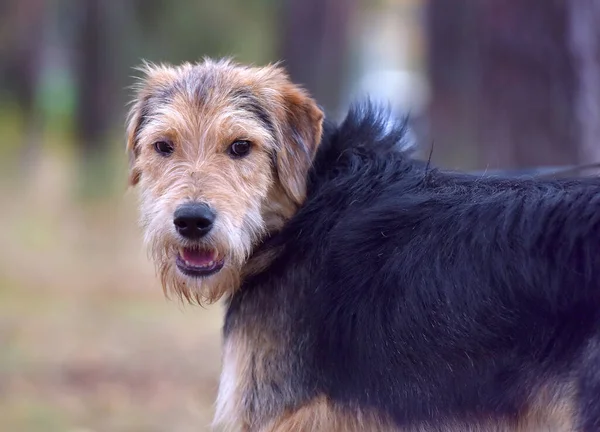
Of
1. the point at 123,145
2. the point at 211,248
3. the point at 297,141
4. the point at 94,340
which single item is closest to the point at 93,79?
the point at 123,145

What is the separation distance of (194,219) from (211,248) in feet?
0.59

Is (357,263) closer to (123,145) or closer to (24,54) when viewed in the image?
(123,145)

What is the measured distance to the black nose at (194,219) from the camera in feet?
13.9

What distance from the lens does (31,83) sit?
A: 30.3m

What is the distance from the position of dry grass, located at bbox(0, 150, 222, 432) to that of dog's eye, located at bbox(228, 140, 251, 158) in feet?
3.52

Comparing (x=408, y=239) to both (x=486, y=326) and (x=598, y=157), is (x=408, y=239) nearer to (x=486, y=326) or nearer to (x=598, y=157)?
(x=486, y=326)

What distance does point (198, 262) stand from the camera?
4.46 m

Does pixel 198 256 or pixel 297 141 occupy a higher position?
pixel 297 141

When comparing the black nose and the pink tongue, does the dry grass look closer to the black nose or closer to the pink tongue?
the pink tongue

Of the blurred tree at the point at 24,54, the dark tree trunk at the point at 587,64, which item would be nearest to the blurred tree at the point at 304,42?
the dark tree trunk at the point at 587,64

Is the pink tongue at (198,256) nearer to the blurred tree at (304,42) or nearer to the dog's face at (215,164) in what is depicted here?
the dog's face at (215,164)

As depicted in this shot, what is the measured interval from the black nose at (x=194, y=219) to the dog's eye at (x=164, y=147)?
0.44 m

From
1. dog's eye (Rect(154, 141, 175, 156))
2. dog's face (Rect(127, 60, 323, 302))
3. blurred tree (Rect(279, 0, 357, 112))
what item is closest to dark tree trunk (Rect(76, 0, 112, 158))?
blurred tree (Rect(279, 0, 357, 112))

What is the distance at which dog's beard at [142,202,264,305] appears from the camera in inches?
171
